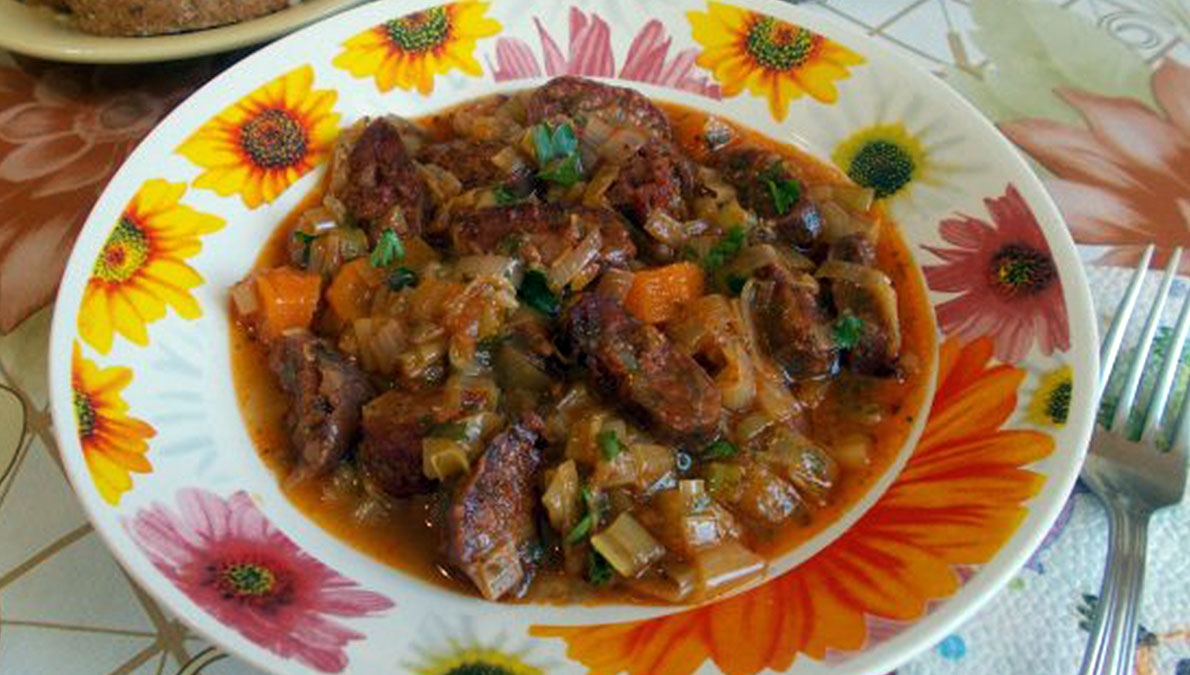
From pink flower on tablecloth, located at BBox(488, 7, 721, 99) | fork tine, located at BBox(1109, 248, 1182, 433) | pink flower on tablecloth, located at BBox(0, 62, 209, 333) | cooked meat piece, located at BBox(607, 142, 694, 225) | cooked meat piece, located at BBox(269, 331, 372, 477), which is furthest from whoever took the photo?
pink flower on tablecloth, located at BBox(488, 7, 721, 99)

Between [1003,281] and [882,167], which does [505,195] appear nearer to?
[882,167]

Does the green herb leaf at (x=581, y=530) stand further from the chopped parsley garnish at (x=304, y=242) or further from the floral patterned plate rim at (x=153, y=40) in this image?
the floral patterned plate rim at (x=153, y=40)

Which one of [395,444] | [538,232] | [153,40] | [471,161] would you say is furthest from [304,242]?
[153,40]

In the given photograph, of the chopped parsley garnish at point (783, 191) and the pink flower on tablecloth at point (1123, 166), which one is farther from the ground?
the pink flower on tablecloth at point (1123, 166)

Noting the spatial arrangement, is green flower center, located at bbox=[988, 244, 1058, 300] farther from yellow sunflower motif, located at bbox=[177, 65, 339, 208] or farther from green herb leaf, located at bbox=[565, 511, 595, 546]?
yellow sunflower motif, located at bbox=[177, 65, 339, 208]

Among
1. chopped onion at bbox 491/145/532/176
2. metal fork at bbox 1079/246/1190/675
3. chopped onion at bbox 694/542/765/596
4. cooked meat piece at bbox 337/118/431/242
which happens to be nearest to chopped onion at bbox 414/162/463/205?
cooked meat piece at bbox 337/118/431/242

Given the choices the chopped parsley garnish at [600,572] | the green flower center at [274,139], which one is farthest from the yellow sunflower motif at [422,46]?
the chopped parsley garnish at [600,572]

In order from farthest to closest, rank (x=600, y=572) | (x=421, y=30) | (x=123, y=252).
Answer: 1. (x=421, y=30)
2. (x=123, y=252)
3. (x=600, y=572)
